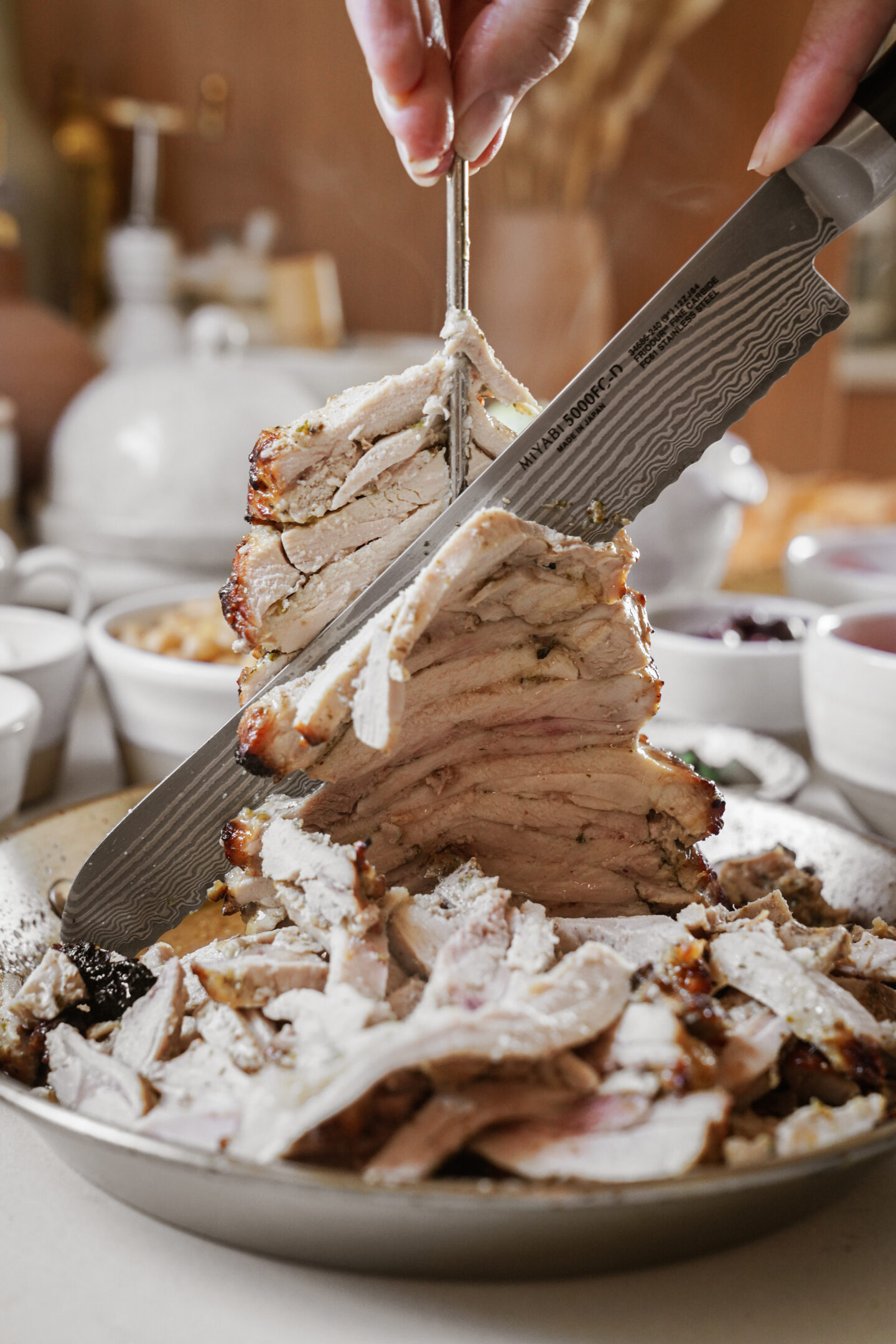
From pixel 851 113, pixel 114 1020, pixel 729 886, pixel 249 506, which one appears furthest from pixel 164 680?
pixel 851 113

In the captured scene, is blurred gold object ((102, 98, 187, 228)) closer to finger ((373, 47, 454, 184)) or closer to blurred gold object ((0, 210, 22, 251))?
blurred gold object ((0, 210, 22, 251))

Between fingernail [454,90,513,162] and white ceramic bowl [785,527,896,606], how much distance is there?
5.10ft

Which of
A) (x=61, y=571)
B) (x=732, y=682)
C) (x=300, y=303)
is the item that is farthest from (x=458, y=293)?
(x=300, y=303)

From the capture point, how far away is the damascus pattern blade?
1.20 metres

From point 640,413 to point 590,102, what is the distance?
458cm

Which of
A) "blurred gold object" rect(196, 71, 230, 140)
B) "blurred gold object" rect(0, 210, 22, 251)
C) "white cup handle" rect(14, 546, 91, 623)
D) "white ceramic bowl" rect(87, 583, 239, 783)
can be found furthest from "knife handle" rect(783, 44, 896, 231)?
"blurred gold object" rect(196, 71, 230, 140)

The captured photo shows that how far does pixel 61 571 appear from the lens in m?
2.35

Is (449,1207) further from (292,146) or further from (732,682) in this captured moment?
(292,146)

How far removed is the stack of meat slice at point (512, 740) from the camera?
1.11 m

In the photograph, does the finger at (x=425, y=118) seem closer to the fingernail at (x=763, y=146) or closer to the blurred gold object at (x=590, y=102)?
the fingernail at (x=763, y=146)

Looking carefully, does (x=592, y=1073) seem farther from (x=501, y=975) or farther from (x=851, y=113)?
(x=851, y=113)

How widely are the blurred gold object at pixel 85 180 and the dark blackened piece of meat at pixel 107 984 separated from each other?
12.1ft

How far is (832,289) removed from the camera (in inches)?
48.9

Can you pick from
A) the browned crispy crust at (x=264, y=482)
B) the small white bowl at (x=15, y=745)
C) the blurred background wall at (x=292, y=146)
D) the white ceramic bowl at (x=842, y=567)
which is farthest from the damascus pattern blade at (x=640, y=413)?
the blurred background wall at (x=292, y=146)
